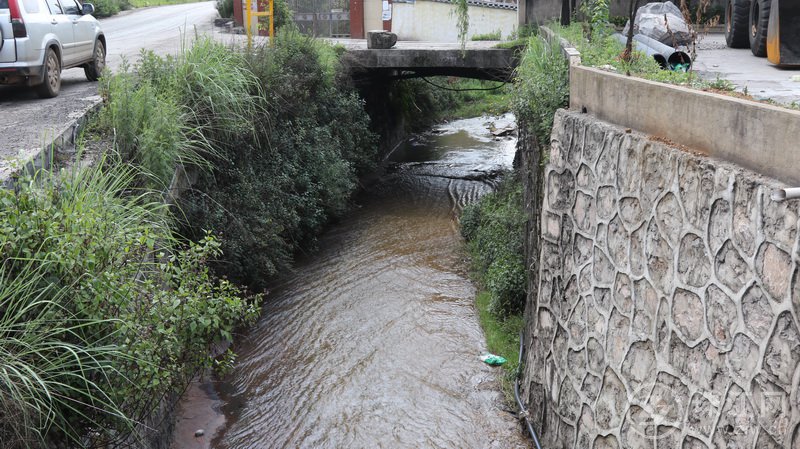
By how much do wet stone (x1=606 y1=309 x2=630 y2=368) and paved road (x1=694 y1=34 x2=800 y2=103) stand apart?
1881mm

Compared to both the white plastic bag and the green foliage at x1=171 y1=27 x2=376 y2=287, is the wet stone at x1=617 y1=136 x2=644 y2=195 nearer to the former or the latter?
the white plastic bag

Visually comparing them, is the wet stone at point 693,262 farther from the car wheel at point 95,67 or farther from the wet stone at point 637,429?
the car wheel at point 95,67

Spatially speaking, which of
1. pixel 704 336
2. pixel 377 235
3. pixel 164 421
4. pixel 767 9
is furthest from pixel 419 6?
pixel 704 336

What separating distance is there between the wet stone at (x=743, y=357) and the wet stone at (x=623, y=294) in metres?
1.46

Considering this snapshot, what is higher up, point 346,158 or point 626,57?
point 626,57

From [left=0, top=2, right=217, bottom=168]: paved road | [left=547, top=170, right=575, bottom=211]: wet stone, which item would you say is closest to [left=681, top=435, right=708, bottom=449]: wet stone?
[left=547, top=170, right=575, bottom=211]: wet stone

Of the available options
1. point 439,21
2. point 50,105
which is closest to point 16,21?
point 50,105

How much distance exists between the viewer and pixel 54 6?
37.6ft

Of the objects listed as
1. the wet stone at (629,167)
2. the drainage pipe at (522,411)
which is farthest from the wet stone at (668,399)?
the drainage pipe at (522,411)

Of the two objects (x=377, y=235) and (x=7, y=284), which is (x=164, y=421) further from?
(x=377, y=235)

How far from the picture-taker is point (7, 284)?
500cm

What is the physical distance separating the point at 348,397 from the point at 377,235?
20.7ft

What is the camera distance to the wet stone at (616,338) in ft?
18.4

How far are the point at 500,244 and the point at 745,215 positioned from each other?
26.4 feet
